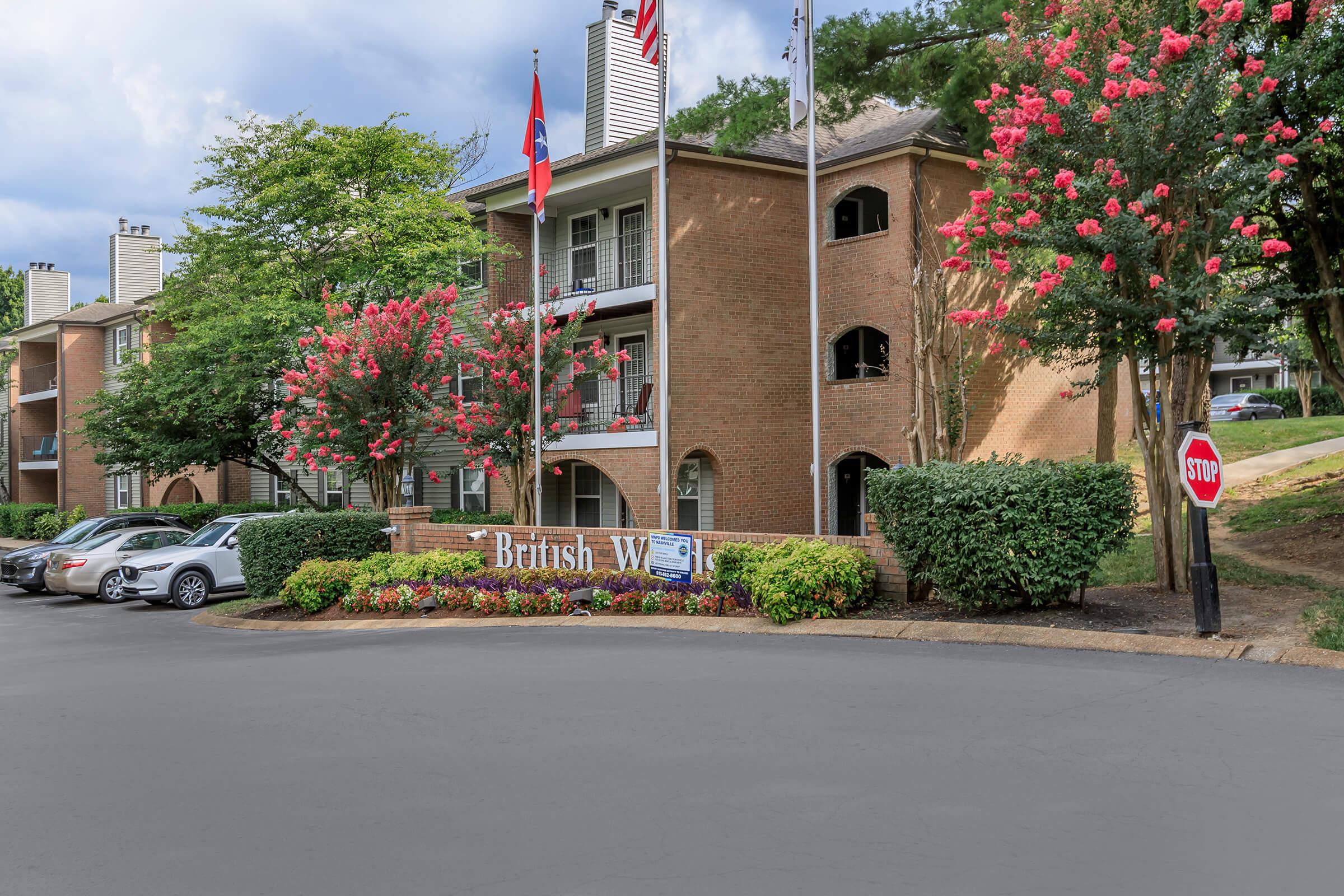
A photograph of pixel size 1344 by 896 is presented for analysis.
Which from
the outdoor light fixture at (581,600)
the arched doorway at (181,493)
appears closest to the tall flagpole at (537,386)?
the outdoor light fixture at (581,600)

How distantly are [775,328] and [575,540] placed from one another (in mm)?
8705

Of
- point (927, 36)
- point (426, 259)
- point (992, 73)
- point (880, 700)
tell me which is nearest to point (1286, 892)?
point (880, 700)

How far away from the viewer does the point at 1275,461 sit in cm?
2253

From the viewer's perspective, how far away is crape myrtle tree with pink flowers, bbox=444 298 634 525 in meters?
19.2

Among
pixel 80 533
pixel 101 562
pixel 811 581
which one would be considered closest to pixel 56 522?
pixel 80 533

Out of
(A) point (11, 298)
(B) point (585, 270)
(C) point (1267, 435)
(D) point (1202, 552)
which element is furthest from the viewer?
(A) point (11, 298)

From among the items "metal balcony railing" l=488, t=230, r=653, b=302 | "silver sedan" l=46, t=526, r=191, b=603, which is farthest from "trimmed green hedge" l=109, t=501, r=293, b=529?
"metal balcony railing" l=488, t=230, r=653, b=302

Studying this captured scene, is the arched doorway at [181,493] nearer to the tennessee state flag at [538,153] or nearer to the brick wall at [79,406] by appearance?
the brick wall at [79,406]

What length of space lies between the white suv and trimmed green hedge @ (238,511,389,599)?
88cm

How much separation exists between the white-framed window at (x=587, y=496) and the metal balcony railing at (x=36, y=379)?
30.1 m

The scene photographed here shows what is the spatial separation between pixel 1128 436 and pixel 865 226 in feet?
26.2

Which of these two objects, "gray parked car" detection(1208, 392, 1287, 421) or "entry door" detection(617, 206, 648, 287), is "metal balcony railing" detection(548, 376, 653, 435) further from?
"gray parked car" detection(1208, 392, 1287, 421)

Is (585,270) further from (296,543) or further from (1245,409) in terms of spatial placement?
(1245,409)

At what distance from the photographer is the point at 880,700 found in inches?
299
